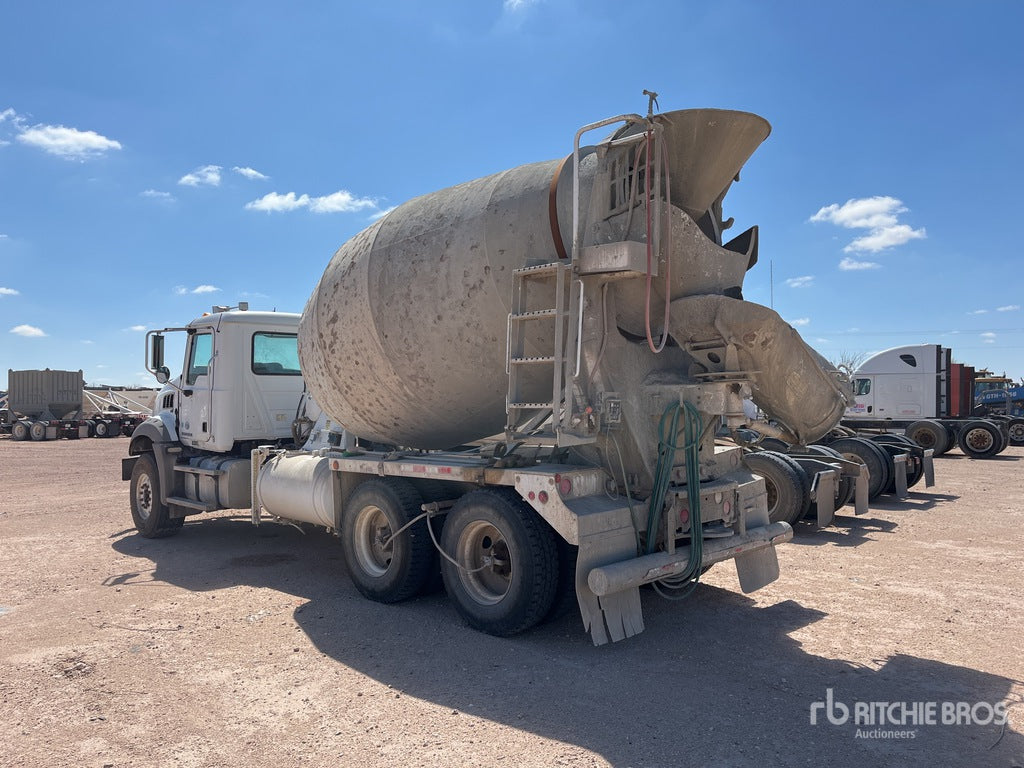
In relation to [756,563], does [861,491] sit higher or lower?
higher

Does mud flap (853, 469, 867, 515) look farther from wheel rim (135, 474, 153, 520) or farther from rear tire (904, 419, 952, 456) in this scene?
rear tire (904, 419, 952, 456)

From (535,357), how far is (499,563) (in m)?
1.59

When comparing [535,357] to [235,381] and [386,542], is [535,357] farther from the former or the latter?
[235,381]

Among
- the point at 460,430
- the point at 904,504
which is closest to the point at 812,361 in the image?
the point at 460,430

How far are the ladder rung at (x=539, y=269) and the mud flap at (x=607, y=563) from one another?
67.8 inches

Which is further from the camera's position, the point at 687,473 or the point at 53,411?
the point at 53,411

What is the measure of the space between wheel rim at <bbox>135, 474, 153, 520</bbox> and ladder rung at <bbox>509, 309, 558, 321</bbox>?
269 inches

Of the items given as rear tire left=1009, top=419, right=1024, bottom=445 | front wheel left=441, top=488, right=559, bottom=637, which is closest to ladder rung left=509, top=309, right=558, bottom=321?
front wheel left=441, top=488, right=559, bottom=637

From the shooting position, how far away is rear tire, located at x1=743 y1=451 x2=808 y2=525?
30.2 feet

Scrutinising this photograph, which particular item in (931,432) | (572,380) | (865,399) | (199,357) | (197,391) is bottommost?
(931,432)

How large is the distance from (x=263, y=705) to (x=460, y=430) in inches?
120

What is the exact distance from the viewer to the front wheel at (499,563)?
5098mm

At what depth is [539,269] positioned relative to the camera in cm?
525

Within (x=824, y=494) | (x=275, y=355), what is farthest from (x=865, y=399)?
(x=275, y=355)
